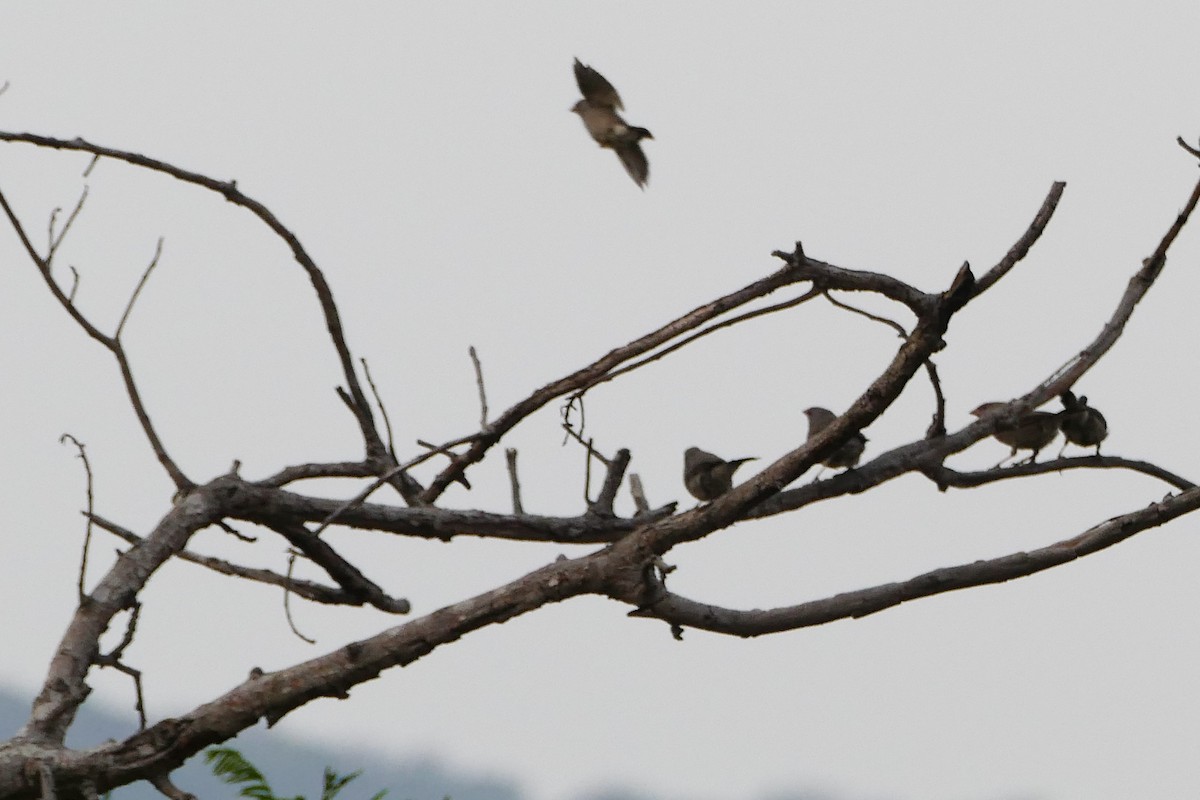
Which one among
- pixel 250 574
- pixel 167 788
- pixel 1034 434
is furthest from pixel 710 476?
pixel 167 788

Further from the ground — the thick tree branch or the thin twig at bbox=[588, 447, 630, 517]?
the thin twig at bbox=[588, 447, 630, 517]

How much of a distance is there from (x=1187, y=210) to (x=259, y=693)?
3.47 m

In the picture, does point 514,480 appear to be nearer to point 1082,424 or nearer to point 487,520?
point 487,520

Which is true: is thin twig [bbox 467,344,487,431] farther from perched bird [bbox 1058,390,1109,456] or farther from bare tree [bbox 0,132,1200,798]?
perched bird [bbox 1058,390,1109,456]

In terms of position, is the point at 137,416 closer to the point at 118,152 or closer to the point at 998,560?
the point at 118,152

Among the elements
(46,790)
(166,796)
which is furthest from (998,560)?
(46,790)

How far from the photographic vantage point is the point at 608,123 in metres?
5.34

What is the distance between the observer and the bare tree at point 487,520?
158 inches

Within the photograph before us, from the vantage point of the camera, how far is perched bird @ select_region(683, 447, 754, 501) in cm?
775

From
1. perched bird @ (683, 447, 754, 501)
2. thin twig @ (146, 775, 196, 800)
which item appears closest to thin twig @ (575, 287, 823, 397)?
thin twig @ (146, 775, 196, 800)

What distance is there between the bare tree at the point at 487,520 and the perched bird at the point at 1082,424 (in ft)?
6.52

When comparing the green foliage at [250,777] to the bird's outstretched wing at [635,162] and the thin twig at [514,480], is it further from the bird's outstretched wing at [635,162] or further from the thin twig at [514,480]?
the bird's outstretched wing at [635,162]

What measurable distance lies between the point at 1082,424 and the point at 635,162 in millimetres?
3528

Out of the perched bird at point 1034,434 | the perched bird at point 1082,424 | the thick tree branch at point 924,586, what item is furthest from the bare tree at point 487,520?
the perched bird at point 1082,424
